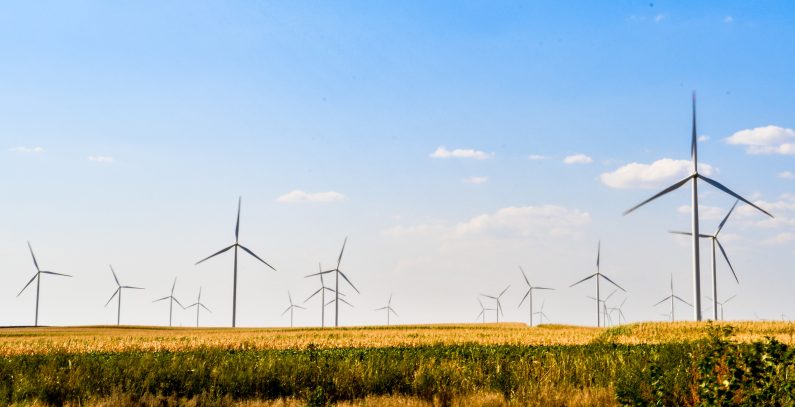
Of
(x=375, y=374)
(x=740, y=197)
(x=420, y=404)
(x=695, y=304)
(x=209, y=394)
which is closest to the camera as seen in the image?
(x=420, y=404)

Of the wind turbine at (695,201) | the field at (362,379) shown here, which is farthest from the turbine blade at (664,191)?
the field at (362,379)

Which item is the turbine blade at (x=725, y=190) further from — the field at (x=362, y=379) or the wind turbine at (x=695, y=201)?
the field at (x=362, y=379)

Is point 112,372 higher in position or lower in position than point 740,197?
lower

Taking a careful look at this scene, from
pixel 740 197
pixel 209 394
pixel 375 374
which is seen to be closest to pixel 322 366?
pixel 375 374

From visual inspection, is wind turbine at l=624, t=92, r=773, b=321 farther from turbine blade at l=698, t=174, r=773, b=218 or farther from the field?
the field

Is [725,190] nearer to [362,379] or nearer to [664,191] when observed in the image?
[664,191]

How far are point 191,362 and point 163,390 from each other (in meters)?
1.86

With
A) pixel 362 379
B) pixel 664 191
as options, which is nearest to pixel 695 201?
pixel 664 191

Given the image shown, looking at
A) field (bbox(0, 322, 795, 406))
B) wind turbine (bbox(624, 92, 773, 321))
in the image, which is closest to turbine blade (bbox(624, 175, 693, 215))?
wind turbine (bbox(624, 92, 773, 321))

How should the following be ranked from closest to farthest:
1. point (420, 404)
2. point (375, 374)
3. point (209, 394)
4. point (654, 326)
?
point (420, 404), point (209, 394), point (375, 374), point (654, 326)

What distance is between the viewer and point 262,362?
21.8 m

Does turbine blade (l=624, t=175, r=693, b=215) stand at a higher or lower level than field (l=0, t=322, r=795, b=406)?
higher

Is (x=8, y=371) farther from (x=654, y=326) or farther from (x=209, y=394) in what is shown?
(x=654, y=326)

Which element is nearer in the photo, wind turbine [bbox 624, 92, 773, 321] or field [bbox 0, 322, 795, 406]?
field [bbox 0, 322, 795, 406]
